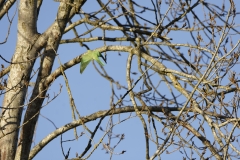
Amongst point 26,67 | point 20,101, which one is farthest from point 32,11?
point 20,101

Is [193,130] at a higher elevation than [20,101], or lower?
lower

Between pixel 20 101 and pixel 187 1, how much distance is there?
8.64 ft

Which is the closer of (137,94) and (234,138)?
(234,138)

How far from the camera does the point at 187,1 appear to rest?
21.5 ft

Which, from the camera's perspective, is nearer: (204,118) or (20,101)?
(204,118)

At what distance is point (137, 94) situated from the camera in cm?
585

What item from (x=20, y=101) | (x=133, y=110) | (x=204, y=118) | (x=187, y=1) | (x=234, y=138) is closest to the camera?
(x=234, y=138)

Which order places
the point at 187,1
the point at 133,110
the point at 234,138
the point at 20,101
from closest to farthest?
the point at 234,138
the point at 20,101
the point at 133,110
the point at 187,1

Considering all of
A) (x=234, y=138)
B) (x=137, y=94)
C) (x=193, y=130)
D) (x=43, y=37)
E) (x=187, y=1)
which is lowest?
(x=234, y=138)

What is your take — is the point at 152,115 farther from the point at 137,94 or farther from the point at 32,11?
the point at 32,11

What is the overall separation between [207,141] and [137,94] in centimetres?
108

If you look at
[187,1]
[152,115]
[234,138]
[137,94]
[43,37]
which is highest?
[187,1]

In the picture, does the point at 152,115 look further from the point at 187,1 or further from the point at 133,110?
the point at 187,1

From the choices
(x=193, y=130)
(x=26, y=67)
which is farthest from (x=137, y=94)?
(x=26, y=67)
